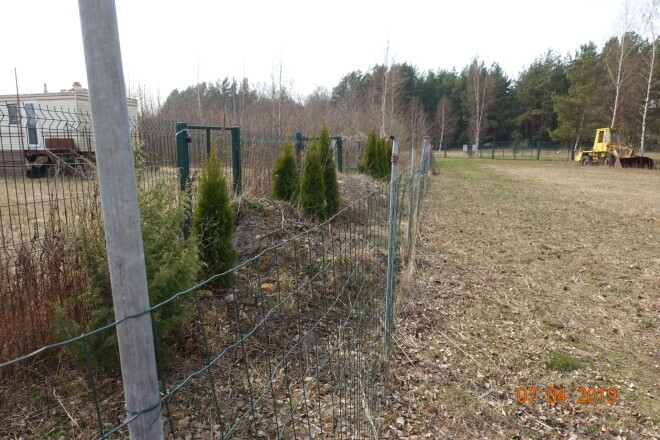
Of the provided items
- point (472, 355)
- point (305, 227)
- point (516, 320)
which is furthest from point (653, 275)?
point (305, 227)

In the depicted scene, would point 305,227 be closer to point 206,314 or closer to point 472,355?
point 206,314

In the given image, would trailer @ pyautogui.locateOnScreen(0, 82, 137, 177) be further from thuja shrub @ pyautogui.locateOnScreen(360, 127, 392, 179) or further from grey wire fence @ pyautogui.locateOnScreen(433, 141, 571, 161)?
grey wire fence @ pyautogui.locateOnScreen(433, 141, 571, 161)

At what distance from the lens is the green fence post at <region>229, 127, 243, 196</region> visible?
6.95 metres

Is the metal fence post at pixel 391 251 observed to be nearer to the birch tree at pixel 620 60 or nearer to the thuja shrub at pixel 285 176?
the thuja shrub at pixel 285 176

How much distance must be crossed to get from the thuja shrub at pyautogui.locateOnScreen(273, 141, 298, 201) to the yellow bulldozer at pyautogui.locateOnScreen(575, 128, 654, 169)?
25.2 meters

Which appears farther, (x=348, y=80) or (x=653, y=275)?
(x=348, y=80)

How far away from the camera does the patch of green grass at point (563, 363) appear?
3635mm

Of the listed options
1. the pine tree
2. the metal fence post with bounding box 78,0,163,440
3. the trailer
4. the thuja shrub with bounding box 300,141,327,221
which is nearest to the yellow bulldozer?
the pine tree

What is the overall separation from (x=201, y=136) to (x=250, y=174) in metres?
1.42

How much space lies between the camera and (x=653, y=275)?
5887 millimetres

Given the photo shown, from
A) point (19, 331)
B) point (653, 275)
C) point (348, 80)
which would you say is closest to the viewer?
point (19, 331)

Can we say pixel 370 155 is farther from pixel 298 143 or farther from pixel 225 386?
pixel 225 386

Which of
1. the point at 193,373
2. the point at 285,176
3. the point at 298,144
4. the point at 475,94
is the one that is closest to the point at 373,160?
the point at 298,144
